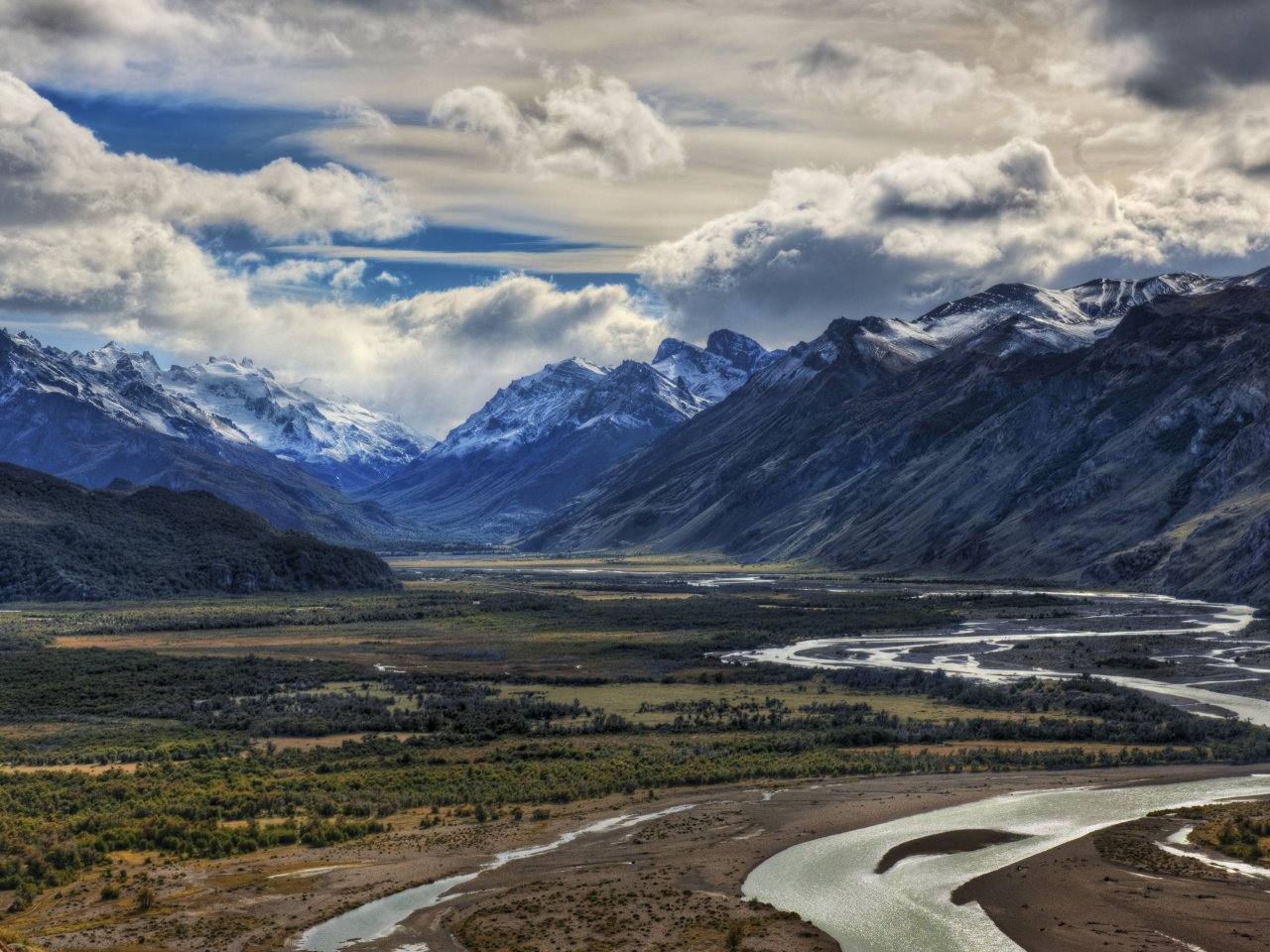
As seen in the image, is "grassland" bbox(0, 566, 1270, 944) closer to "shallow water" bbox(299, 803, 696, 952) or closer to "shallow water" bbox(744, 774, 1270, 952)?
"shallow water" bbox(299, 803, 696, 952)

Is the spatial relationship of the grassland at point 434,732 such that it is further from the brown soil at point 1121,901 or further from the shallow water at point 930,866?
the brown soil at point 1121,901

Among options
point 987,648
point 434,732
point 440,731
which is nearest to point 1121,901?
point 440,731

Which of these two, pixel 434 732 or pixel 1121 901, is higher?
pixel 1121 901

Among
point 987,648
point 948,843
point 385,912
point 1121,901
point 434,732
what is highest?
point 1121,901

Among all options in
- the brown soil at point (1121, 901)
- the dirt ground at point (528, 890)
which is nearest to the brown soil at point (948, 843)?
the brown soil at point (1121, 901)

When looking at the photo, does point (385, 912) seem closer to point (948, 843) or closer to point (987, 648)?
point (948, 843)

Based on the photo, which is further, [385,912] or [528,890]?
[528,890]

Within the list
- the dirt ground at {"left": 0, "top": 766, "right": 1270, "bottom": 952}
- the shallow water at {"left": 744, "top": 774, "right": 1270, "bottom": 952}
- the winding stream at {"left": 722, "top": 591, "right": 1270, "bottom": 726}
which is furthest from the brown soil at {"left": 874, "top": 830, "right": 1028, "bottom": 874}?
the winding stream at {"left": 722, "top": 591, "right": 1270, "bottom": 726}

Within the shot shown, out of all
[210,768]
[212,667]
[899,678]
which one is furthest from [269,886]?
[212,667]
